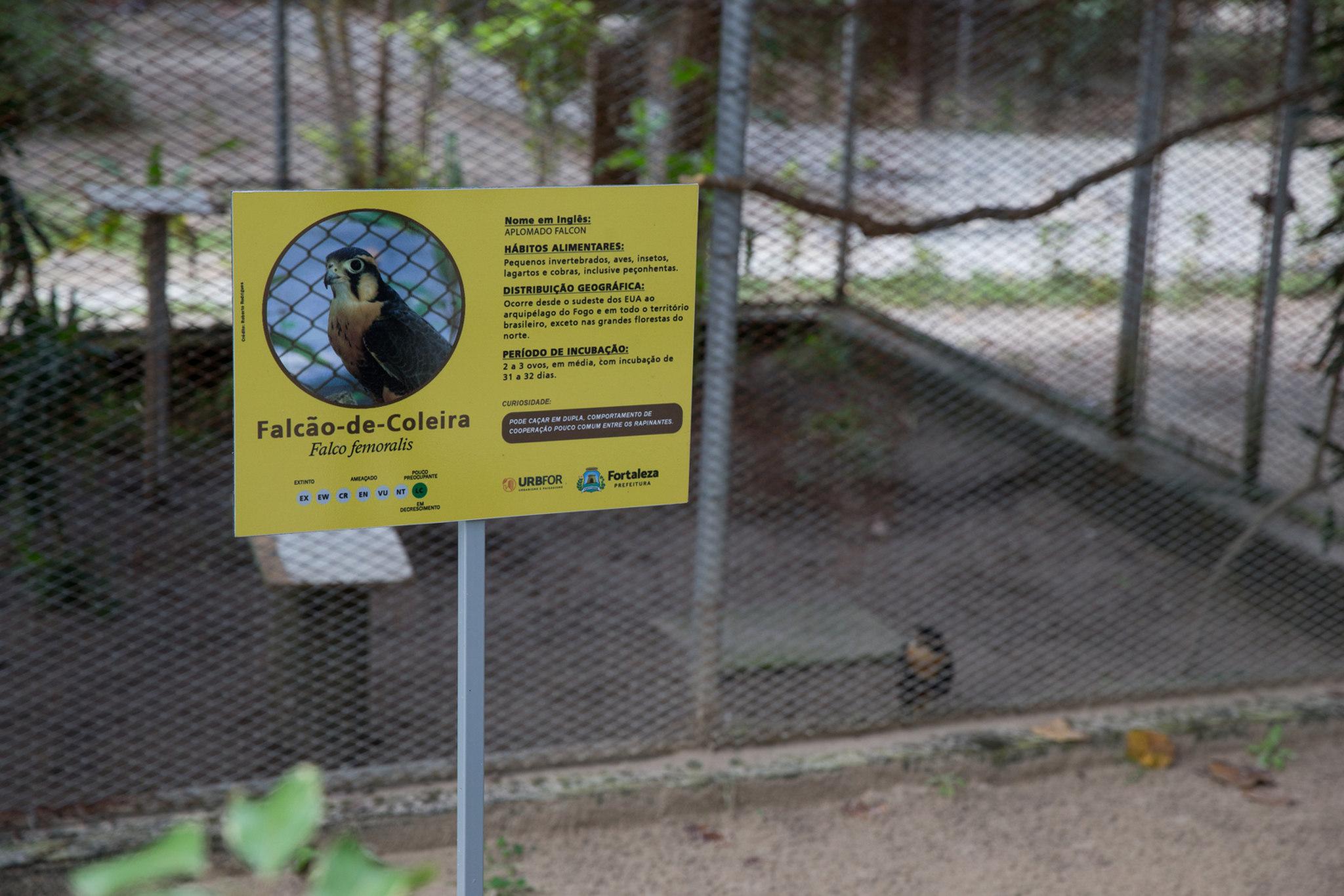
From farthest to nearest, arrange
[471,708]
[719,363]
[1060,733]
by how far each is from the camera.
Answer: [1060,733] < [719,363] < [471,708]

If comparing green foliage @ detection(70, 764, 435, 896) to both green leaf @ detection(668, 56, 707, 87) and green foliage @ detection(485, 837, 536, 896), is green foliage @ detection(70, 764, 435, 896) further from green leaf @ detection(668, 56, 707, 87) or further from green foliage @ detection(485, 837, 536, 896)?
green leaf @ detection(668, 56, 707, 87)

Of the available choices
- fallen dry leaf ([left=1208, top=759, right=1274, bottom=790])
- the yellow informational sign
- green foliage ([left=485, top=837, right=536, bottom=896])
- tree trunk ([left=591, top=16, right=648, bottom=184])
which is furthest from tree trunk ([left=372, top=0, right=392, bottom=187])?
fallen dry leaf ([left=1208, top=759, right=1274, bottom=790])

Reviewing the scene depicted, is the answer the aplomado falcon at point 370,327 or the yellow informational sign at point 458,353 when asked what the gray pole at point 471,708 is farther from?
the aplomado falcon at point 370,327

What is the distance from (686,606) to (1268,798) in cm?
195

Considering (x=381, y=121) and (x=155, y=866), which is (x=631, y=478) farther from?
(x=381, y=121)

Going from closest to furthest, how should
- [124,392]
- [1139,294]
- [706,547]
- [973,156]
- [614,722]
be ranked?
[706,547] < [614,722] < [973,156] < [124,392] < [1139,294]

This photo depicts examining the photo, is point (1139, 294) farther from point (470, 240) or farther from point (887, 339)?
point (470, 240)

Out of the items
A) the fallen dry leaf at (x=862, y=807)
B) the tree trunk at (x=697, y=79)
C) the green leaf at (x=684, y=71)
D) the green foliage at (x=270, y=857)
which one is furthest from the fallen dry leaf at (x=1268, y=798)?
the green foliage at (x=270, y=857)

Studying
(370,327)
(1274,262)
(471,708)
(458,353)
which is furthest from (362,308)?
(1274,262)

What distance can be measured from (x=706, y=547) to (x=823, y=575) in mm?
1656

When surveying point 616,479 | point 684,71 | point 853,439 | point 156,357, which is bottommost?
point 853,439

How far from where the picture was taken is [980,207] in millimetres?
3592

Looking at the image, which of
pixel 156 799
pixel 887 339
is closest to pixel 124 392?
pixel 156 799

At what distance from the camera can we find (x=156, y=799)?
312 centimetres
